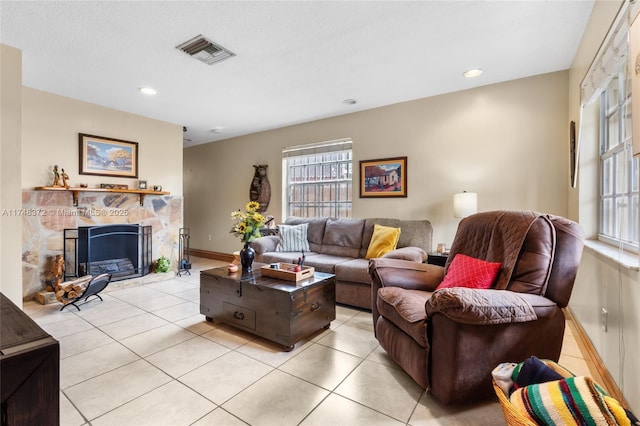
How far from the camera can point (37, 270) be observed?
11.4 ft

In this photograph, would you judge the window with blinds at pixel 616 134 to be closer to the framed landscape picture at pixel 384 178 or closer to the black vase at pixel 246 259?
the framed landscape picture at pixel 384 178

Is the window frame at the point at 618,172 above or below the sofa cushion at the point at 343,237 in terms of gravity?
above

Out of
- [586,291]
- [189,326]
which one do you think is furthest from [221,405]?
[586,291]

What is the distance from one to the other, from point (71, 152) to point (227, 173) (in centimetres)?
254

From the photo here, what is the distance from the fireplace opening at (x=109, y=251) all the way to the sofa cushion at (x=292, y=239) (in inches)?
82.1

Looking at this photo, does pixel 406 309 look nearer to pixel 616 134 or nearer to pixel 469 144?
pixel 616 134

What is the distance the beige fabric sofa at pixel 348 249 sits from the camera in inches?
121

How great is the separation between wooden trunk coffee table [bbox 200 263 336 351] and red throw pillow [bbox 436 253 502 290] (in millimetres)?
970

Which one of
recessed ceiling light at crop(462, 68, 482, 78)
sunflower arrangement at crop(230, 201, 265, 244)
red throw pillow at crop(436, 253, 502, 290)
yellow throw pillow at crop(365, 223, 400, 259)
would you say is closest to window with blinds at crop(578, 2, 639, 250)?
red throw pillow at crop(436, 253, 502, 290)

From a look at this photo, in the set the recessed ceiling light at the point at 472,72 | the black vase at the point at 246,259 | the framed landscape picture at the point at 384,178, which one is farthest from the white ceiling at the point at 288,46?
the black vase at the point at 246,259

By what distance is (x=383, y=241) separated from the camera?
11.4 feet

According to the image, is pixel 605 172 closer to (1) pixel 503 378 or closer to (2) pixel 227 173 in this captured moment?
(1) pixel 503 378

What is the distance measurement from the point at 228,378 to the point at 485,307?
61.0 inches

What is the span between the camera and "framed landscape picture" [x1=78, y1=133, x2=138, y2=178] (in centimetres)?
390
